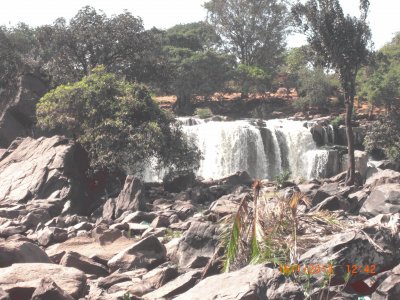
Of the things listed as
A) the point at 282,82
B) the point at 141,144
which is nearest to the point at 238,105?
the point at 282,82

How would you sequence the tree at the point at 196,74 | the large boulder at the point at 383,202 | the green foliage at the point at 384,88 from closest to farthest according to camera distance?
the large boulder at the point at 383,202
the green foliage at the point at 384,88
the tree at the point at 196,74

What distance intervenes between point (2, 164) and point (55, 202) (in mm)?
4768

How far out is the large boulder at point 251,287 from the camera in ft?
14.4

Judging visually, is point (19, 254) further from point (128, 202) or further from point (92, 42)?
point (92, 42)

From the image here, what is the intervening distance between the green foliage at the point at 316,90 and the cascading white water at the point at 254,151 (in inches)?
423

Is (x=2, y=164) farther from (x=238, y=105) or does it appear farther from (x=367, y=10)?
(x=238, y=105)

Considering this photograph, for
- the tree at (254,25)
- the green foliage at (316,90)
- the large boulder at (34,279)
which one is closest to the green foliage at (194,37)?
the tree at (254,25)

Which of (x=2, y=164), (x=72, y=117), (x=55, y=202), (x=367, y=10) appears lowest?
(x=55, y=202)

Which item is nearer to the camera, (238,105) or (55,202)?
(55,202)

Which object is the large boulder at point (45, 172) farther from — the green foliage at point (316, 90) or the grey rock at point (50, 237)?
the green foliage at point (316, 90)

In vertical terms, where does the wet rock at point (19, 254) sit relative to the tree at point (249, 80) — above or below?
below

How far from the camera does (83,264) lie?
25.7ft

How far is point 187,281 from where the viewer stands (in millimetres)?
6227

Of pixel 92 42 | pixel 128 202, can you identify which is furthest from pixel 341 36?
pixel 92 42
